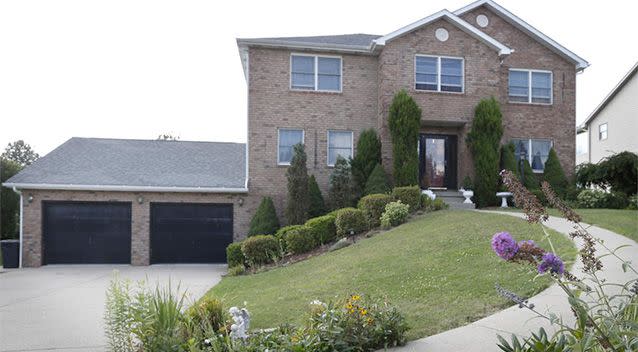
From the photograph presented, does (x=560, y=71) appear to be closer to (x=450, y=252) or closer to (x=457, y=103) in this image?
(x=457, y=103)

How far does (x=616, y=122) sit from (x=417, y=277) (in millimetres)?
23703

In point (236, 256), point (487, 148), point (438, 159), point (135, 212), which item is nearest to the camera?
point (236, 256)

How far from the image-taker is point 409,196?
→ 13.4m

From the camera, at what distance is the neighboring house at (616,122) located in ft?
75.9

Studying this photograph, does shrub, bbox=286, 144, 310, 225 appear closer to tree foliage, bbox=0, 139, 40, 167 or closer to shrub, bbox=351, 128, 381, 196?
shrub, bbox=351, 128, 381, 196

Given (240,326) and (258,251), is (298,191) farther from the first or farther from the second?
(240,326)

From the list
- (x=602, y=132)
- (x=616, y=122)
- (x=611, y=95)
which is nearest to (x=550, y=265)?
(x=616, y=122)

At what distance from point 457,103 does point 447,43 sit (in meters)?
2.23

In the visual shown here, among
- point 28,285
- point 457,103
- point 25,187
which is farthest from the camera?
point 457,103

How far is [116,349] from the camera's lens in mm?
4523

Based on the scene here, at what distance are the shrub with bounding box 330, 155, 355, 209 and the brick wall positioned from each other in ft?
9.78

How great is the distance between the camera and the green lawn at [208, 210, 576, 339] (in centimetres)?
555

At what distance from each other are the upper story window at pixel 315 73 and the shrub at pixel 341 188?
10.4 feet

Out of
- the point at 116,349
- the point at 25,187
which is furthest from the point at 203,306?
the point at 25,187
